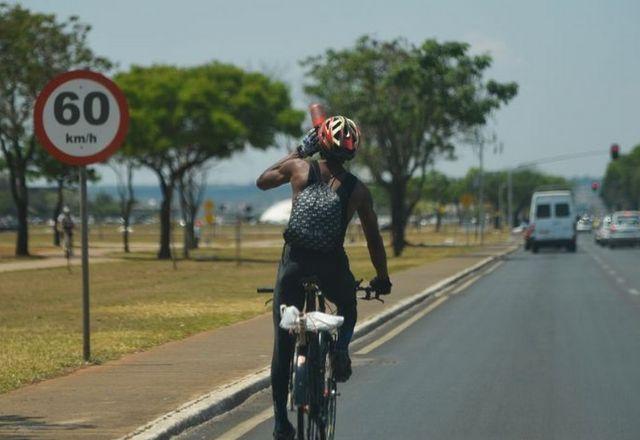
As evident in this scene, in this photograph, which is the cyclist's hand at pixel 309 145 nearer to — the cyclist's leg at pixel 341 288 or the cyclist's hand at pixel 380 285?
the cyclist's leg at pixel 341 288

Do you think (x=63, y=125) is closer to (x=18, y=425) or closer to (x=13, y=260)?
(x=18, y=425)

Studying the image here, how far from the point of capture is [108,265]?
4912 centimetres

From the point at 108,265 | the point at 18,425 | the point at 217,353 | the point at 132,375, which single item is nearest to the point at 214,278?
the point at 108,265

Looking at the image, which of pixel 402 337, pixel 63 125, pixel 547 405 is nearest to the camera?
pixel 547 405

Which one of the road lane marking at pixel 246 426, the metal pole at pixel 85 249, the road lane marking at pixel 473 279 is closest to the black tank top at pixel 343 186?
the road lane marking at pixel 246 426

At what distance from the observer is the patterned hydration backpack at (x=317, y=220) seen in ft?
26.2

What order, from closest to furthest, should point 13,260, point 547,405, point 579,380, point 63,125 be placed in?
point 547,405 < point 579,380 < point 63,125 < point 13,260

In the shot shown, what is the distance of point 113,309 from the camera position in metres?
24.6

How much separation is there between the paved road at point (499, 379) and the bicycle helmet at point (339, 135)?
265 centimetres

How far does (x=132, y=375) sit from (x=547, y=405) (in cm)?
386

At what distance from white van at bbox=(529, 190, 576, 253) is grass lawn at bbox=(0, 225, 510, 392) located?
54.1 ft

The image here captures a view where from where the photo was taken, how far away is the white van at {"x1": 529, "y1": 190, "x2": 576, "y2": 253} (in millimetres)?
61281

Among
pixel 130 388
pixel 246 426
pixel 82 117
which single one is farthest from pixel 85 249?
pixel 246 426

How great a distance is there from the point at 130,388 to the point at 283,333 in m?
4.30
